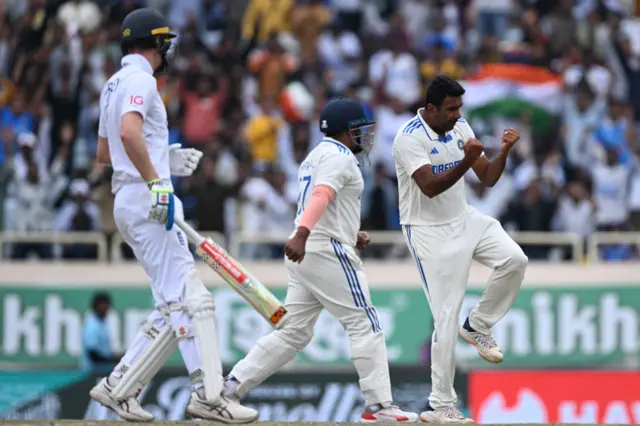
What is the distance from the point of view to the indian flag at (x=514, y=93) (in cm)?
1905

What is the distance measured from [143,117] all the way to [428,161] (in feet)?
6.38

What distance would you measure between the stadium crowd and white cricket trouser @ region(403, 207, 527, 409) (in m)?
7.64

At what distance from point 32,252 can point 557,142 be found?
22.2ft

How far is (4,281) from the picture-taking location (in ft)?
59.4

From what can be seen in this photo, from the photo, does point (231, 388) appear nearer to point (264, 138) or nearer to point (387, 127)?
point (264, 138)

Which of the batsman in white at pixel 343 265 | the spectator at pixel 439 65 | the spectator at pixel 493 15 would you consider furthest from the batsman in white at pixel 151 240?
the spectator at pixel 493 15

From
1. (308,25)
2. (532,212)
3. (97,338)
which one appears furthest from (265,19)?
(97,338)

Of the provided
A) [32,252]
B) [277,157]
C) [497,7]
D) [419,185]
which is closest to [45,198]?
[32,252]

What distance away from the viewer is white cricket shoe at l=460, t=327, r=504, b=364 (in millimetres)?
10409

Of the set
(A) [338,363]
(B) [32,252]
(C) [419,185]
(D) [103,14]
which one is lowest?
(A) [338,363]

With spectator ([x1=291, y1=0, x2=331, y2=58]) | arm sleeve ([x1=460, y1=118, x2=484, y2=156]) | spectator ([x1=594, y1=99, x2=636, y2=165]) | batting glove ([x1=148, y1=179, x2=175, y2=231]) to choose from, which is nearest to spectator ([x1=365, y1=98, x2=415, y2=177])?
spectator ([x1=291, y1=0, x2=331, y2=58])

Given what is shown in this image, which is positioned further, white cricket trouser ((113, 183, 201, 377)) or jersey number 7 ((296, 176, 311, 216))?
jersey number 7 ((296, 176, 311, 216))

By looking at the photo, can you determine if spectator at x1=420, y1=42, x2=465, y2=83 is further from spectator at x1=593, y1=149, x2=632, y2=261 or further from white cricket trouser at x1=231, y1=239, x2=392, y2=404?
white cricket trouser at x1=231, y1=239, x2=392, y2=404

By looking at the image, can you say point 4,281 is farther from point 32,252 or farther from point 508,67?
point 508,67
